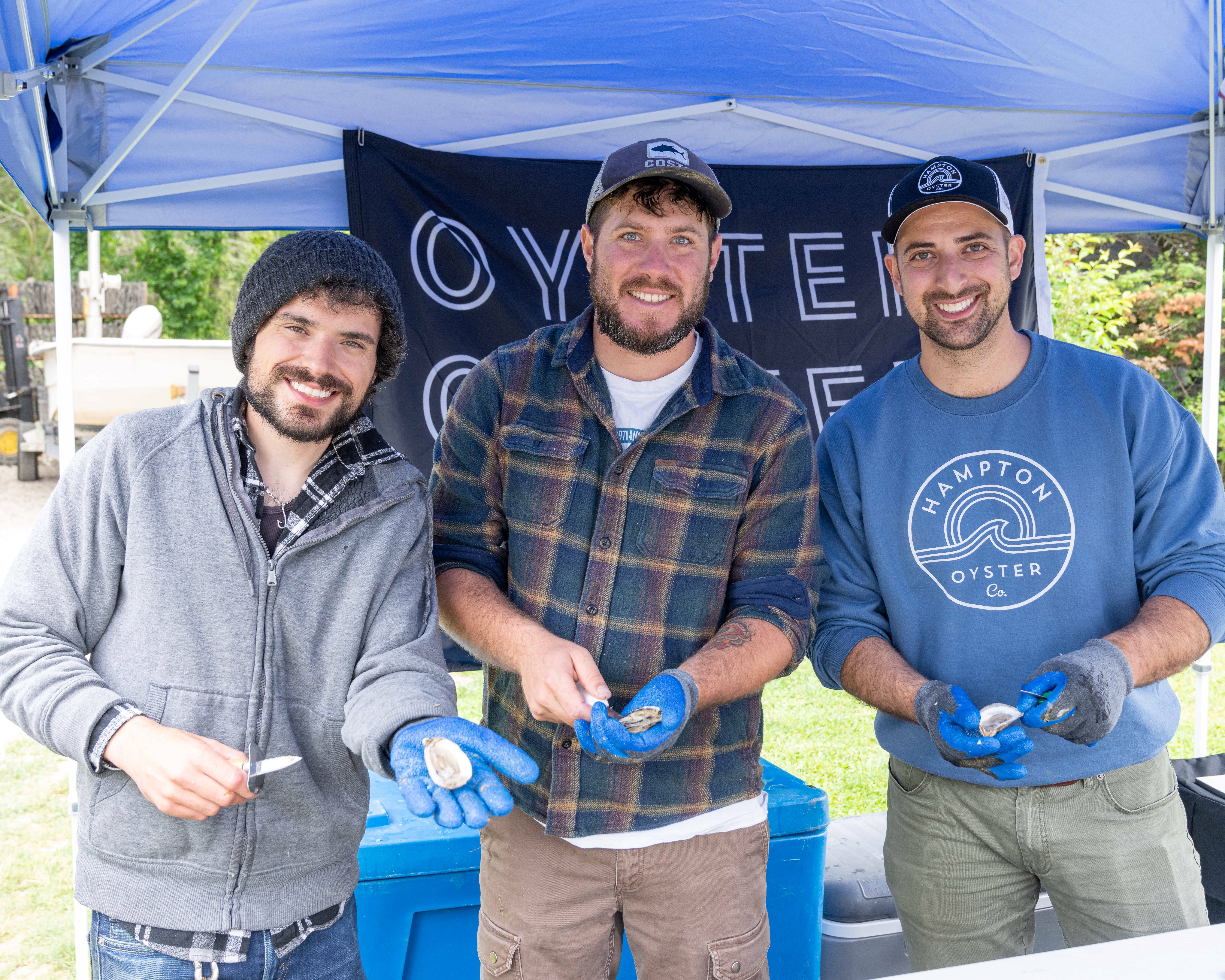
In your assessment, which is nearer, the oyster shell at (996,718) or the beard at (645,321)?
the oyster shell at (996,718)

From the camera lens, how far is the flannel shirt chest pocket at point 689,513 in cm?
188

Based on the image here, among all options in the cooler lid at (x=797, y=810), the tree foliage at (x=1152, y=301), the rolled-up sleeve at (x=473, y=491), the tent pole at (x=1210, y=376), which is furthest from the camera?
the tree foliage at (x=1152, y=301)

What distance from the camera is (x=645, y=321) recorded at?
1.89 m

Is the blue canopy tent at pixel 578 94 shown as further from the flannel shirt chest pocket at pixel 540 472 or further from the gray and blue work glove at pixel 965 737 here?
the gray and blue work glove at pixel 965 737

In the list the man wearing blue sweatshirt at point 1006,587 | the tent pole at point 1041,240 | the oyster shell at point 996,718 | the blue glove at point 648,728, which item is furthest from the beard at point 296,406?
the tent pole at point 1041,240

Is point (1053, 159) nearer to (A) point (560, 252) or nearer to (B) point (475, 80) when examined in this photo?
(A) point (560, 252)

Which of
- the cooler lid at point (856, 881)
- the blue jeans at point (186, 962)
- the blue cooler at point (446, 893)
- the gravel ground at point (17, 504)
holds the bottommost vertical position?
the gravel ground at point (17, 504)

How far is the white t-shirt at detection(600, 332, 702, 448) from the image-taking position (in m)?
1.95

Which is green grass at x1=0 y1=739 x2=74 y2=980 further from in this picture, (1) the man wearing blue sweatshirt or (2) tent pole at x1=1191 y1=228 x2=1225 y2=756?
(2) tent pole at x1=1191 y1=228 x2=1225 y2=756

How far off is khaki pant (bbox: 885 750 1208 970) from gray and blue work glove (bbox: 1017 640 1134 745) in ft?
0.82

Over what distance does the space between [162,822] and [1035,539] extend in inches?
64.2

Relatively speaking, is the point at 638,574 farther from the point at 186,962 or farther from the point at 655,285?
the point at 186,962

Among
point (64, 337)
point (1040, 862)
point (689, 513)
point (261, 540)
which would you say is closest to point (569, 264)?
point (64, 337)

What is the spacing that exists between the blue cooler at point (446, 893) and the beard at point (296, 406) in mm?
873
